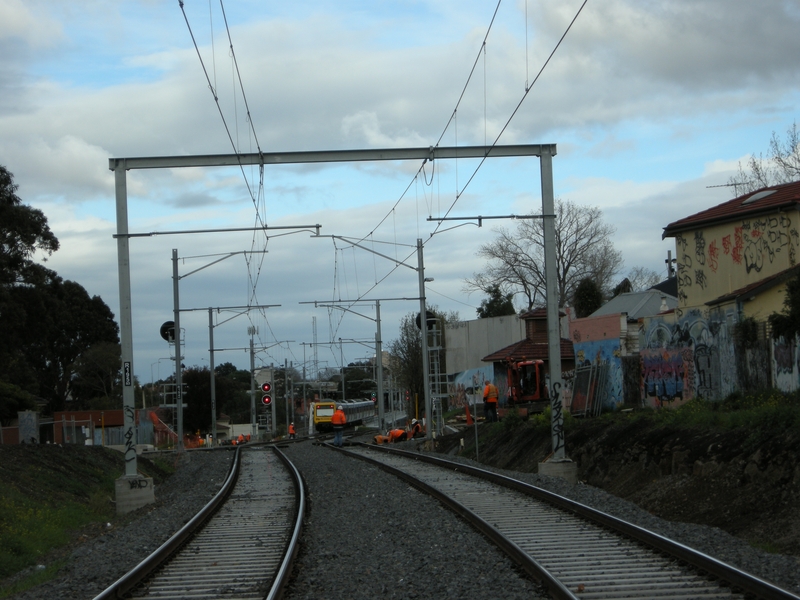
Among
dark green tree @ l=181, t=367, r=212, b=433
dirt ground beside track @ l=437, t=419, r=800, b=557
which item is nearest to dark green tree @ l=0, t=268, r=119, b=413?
dark green tree @ l=181, t=367, r=212, b=433

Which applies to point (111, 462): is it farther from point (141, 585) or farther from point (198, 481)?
point (141, 585)

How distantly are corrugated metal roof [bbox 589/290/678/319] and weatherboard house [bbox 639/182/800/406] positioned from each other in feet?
48.8

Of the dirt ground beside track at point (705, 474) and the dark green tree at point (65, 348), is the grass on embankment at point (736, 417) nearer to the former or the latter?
the dirt ground beside track at point (705, 474)

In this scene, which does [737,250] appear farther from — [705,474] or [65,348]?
[65,348]

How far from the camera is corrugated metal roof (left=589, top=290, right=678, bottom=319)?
149ft

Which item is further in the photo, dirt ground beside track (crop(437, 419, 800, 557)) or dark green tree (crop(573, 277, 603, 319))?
dark green tree (crop(573, 277, 603, 319))

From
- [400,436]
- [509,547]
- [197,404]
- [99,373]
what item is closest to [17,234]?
[400,436]

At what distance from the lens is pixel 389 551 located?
10.8 metres

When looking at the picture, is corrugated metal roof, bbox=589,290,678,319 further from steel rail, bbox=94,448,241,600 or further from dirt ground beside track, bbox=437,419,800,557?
steel rail, bbox=94,448,241,600

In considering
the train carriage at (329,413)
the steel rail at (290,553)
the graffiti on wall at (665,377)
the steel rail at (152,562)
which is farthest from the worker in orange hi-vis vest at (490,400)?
the train carriage at (329,413)

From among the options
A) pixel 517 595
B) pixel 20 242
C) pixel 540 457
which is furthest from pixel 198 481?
pixel 20 242

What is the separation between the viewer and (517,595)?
8.20 m

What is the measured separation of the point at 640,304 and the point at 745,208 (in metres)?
20.9

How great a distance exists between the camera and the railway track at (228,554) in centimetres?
911
